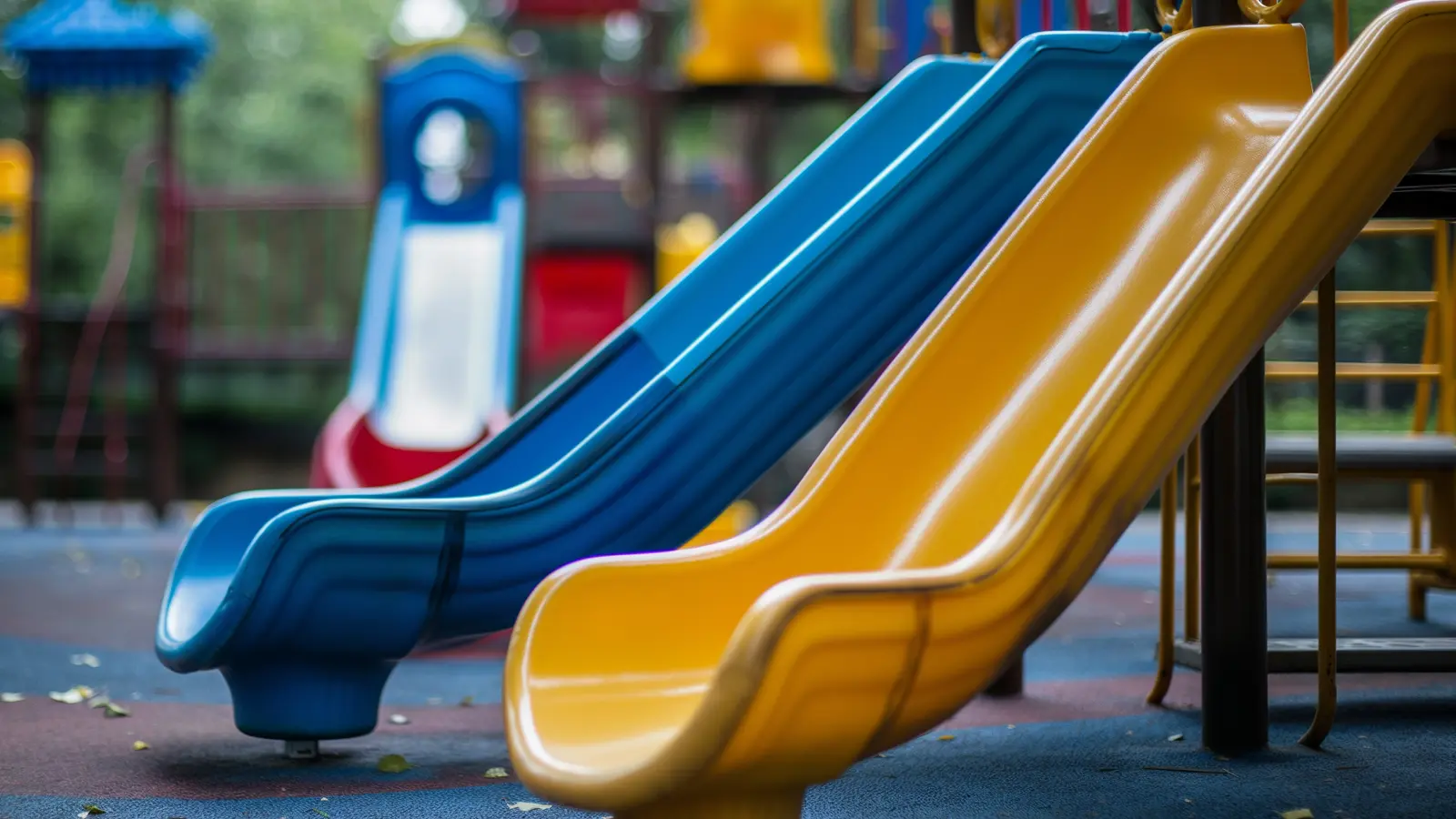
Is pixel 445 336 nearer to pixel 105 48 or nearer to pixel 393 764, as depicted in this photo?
pixel 105 48

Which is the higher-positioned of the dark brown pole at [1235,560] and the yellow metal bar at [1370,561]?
the dark brown pole at [1235,560]

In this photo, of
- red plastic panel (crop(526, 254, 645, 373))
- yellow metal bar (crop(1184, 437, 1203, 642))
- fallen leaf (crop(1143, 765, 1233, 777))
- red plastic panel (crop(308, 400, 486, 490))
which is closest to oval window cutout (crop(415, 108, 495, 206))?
red plastic panel (crop(526, 254, 645, 373))

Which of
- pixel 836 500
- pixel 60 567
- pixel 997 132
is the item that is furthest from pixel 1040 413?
pixel 60 567

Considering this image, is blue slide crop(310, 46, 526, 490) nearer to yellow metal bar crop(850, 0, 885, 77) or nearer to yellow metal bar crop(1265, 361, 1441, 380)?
yellow metal bar crop(850, 0, 885, 77)

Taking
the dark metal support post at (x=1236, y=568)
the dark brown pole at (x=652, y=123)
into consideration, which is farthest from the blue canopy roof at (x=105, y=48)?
the dark metal support post at (x=1236, y=568)

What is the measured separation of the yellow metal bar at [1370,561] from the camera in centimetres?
450

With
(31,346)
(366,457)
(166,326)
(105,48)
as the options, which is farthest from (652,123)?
(31,346)

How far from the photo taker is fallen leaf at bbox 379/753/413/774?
10.7 ft

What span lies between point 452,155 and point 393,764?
654 inches

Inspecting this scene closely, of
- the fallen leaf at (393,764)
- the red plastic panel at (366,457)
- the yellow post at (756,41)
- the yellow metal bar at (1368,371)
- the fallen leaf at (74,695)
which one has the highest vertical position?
the yellow post at (756,41)

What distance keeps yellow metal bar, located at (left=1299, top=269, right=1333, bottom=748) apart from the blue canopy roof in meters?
8.80

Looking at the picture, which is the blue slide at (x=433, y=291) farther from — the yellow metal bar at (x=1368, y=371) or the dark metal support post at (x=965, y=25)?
the yellow metal bar at (x=1368, y=371)

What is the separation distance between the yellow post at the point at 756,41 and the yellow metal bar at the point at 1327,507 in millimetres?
6359

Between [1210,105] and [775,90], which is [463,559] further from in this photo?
[775,90]
